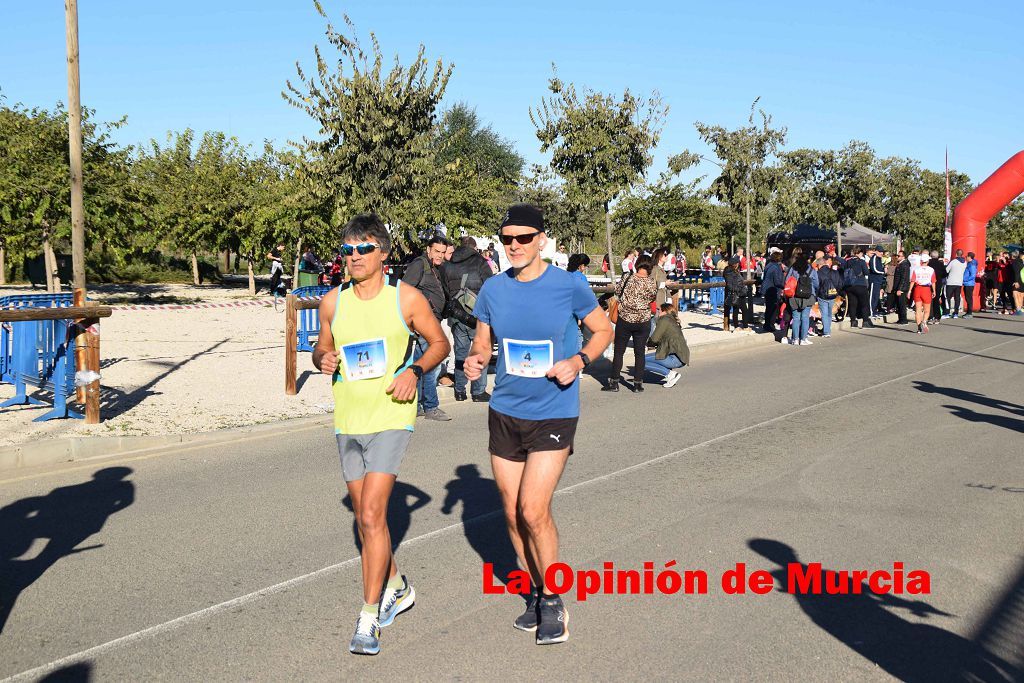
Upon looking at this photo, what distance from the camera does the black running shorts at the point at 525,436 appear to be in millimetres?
4258

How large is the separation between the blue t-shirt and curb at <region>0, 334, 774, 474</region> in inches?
201

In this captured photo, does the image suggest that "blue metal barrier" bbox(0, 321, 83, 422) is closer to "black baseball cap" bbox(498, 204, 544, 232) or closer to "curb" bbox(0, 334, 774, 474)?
"curb" bbox(0, 334, 774, 474)

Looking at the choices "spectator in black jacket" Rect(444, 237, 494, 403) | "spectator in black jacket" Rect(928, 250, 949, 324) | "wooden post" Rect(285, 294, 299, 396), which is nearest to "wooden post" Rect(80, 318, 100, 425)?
"wooden post" Rect(285, 294, 299, 396)

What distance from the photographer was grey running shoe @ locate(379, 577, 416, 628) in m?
4.42

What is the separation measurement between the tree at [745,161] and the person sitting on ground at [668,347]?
1159 inches

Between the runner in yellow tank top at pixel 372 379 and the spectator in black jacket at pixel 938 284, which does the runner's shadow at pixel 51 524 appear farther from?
the spectator in black jacket at pixel 938 284

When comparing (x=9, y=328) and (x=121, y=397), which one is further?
(x=121, y=397)

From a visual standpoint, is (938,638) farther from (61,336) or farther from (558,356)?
(61,336)

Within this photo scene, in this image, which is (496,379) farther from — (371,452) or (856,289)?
(856,289)

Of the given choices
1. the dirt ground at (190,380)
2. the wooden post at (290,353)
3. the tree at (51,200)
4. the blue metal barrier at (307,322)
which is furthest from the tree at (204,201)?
the wooden post at (290,353)

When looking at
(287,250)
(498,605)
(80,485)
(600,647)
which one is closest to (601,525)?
(498,605)

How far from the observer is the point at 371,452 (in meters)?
4.29

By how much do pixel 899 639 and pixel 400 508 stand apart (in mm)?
3325

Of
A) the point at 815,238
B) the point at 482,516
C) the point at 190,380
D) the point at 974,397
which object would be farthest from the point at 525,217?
the point at 815,238
